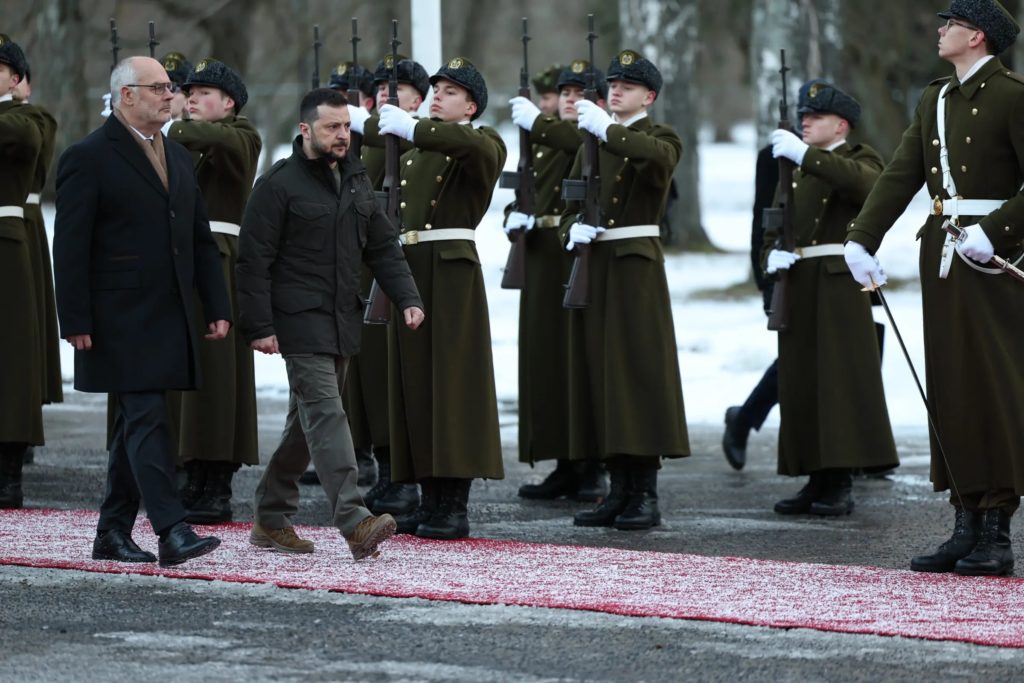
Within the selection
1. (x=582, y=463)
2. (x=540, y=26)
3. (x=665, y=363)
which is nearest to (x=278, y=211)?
(x=665, y=363)

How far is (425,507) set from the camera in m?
8.87

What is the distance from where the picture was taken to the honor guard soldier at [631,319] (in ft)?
31.1

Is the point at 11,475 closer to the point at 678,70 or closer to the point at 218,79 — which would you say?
the point at 218,79

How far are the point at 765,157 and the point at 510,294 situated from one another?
489 inches

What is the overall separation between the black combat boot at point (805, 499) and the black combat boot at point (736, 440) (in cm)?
144

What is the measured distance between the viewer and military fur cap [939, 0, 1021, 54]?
7.82 metres

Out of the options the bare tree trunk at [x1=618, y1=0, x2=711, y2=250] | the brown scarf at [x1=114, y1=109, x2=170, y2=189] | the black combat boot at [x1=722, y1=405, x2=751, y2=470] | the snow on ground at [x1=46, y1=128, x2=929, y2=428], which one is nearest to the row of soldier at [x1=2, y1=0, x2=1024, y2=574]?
the brown scarf at [x1=114, y1=109, x2=170, y2=189]

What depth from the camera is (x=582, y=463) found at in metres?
10.6

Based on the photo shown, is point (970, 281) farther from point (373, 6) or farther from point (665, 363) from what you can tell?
point (373, 6)

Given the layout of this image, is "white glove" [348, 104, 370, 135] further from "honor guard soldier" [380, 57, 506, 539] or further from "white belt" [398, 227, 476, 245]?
"white belt" [398, 227, 476, 245]

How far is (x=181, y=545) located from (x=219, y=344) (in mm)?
2025

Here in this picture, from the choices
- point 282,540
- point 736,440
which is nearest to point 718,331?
point 736,440

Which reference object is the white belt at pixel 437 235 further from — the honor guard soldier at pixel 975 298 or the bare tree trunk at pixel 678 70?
the bare tree trunk at pixel 678 70

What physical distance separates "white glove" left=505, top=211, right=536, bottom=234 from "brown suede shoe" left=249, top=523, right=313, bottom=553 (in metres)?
2.55
